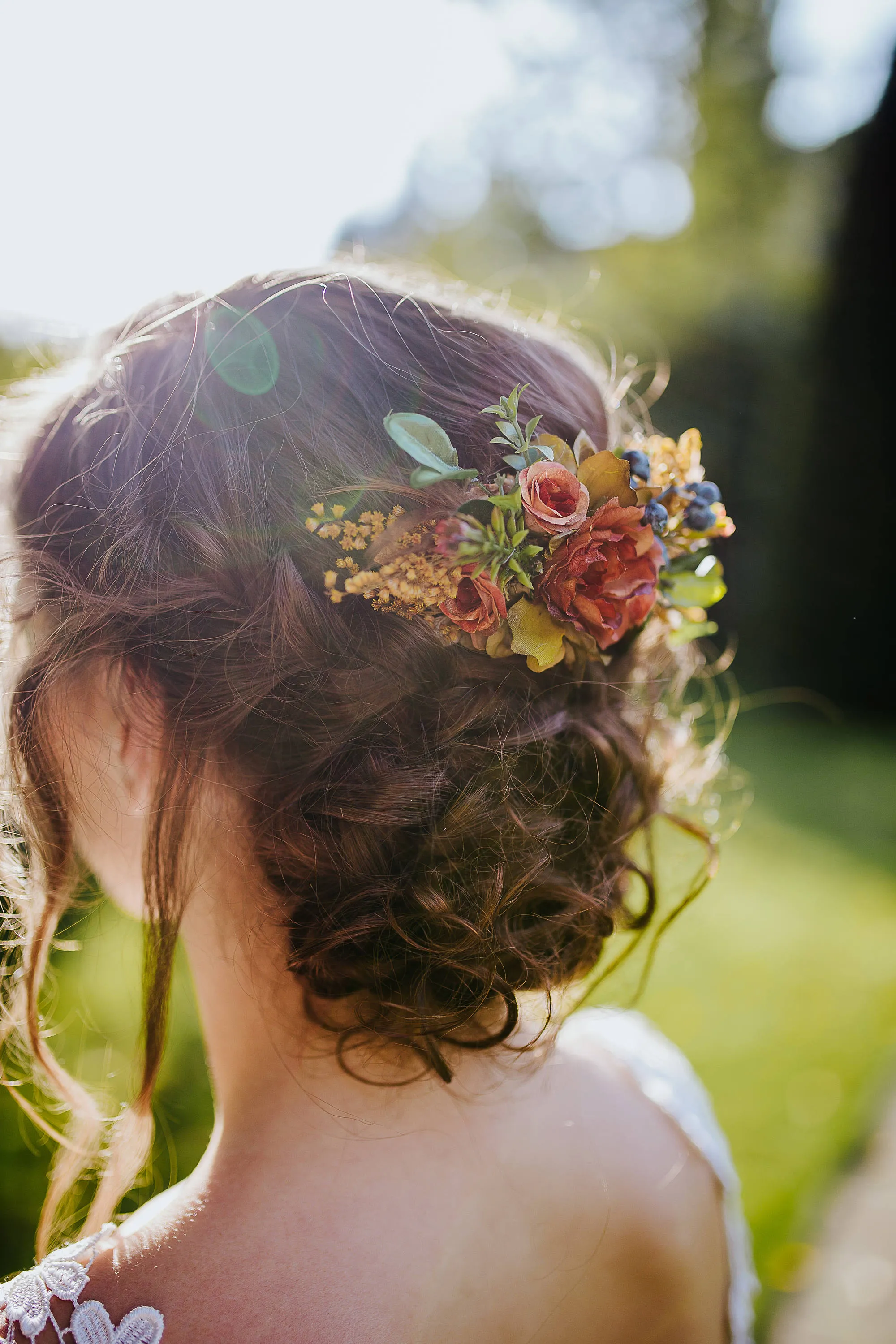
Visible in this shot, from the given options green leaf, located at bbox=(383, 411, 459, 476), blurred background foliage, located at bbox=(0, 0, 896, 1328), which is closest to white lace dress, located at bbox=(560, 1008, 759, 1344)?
green leaf, located at bbox=(383, 411, 459, 476)

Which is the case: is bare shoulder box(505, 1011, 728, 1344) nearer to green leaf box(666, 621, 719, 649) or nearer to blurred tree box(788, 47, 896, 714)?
green leaf box(666, 621, 719, 649)

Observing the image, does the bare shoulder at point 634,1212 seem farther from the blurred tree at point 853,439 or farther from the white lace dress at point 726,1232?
the blurred tree at point 853,439

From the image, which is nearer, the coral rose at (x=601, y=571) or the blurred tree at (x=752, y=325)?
the coral rose at (x=601, y=571)

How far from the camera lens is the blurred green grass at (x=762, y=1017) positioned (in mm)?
2623

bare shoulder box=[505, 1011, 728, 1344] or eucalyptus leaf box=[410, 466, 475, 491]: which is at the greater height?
eucalyptus leaf box=[410, 466, 475, 491]

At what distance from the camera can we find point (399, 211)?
13250 millimetres

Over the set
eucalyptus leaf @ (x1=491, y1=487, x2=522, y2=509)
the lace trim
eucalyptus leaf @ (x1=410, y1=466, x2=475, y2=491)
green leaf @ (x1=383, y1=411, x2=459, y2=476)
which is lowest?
the lace trim

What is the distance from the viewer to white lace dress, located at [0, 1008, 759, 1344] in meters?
0.98

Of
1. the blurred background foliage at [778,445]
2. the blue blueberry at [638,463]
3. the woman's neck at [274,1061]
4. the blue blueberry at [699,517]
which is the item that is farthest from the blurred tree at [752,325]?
the woman's neck at [274,1061]

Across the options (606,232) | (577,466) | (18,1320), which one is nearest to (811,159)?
(606,232)

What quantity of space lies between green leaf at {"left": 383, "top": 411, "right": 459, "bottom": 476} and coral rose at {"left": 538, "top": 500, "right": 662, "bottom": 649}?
0.59ft

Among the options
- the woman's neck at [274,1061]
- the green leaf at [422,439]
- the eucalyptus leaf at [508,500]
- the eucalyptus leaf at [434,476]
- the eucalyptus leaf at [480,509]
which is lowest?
the woman's neck at [274,1061]

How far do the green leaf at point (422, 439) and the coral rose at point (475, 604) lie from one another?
137 millimetres

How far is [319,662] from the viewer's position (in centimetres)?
A: 107
